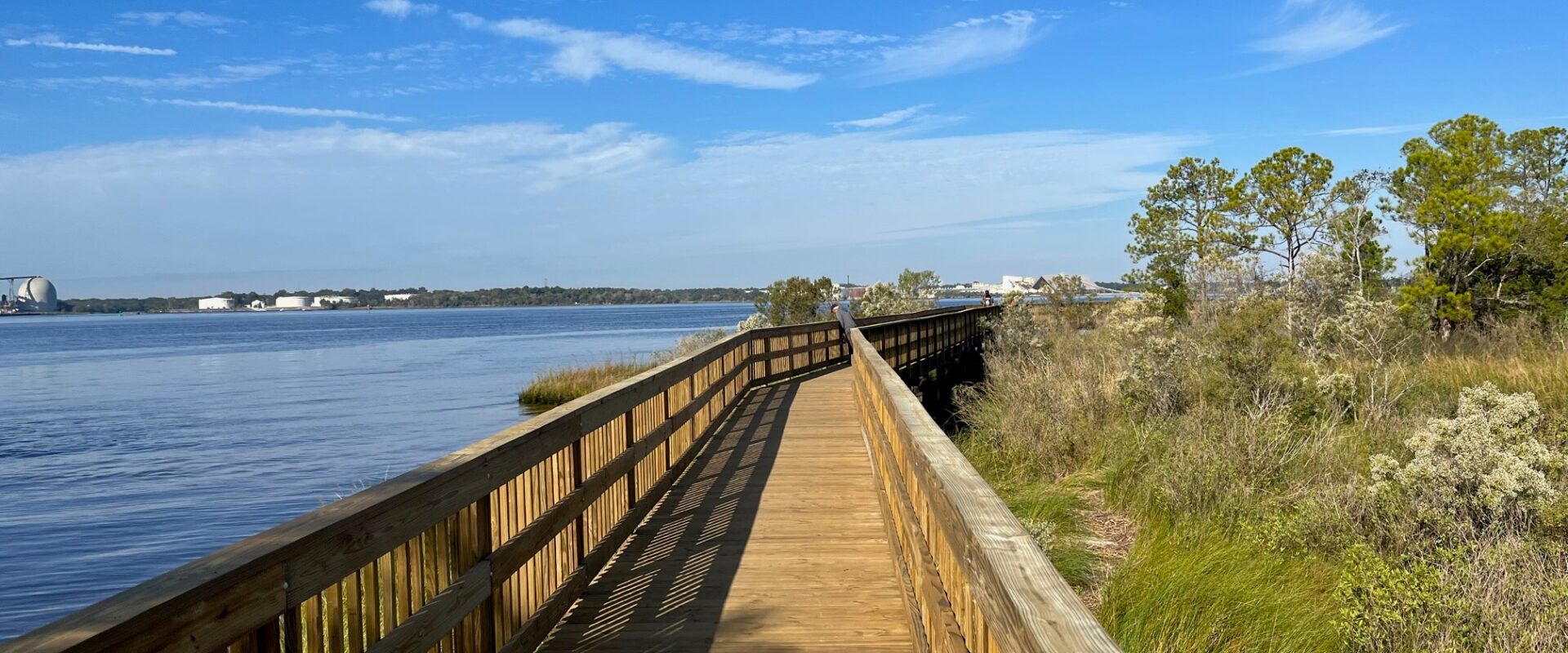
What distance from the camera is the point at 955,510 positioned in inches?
130

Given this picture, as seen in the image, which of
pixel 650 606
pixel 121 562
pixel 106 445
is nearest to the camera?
pixel 650 606

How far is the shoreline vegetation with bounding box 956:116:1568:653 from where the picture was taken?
637 centimetres

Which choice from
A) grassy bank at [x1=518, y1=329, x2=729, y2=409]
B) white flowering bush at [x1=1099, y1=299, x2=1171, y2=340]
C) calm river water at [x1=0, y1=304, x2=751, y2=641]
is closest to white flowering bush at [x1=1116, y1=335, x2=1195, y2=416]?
white flowering bush at [x1=1099, y1=299, x2=1171, y2=340]

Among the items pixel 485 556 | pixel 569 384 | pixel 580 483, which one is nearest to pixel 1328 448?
A: pixel 580 483

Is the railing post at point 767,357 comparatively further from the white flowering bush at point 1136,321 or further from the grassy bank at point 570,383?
the grassy bank at point 570,383

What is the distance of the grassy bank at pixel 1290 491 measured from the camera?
20.4 ft

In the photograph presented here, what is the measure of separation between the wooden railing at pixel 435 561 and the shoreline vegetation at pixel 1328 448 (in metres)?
2.94

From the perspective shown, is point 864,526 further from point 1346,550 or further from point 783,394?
point 783,394

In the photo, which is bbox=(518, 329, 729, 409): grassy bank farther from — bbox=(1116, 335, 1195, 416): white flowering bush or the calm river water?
bbox=(1116, 335, 1195, 416): white flowering bush

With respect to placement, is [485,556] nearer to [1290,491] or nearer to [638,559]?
[638,559]

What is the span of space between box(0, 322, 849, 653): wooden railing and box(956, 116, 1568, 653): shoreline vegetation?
2.94 meters

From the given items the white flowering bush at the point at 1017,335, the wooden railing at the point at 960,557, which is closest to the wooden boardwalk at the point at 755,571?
the wooden railing at the point at 960,557

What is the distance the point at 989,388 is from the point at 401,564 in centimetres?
1524

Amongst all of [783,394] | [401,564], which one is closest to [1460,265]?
[783,394]
